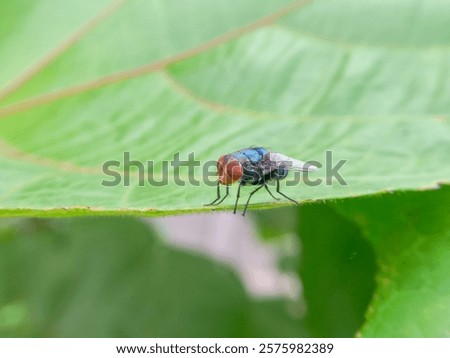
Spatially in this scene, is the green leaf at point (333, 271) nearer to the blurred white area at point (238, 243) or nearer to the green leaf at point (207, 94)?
the green leaf at point (207, 94)

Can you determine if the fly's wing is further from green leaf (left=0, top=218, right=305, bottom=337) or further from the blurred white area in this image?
the blurred white area

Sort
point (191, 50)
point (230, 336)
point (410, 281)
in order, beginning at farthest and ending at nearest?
point (230, 336), point (191, 50), point (410, 281)

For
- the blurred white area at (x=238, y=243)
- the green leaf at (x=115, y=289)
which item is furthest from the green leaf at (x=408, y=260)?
the blurred white area at (x=238, y=243)

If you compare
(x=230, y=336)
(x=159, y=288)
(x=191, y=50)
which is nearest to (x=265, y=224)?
(x=159, y=288)

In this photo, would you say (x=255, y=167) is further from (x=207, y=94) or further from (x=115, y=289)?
(x=115, y=289)

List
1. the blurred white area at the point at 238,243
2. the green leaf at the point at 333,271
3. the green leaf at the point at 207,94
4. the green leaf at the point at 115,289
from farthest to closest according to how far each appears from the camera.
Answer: the blurred white area at the point at 238,243
the green leaf at the point at 115,289
the green leaf at the point at 333,271
the green leaf at the point at 207,94

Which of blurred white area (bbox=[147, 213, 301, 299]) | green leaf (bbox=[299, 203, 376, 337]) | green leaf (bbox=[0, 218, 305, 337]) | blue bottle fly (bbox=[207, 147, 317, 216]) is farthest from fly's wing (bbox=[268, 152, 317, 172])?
blurred white area (bbox=[147, 213, 301, 299])

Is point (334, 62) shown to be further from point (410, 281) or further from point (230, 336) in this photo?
point (230, 336)
